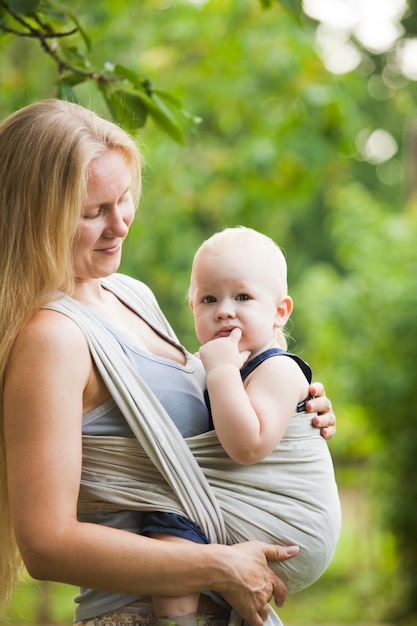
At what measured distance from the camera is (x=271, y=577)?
5.66 ft

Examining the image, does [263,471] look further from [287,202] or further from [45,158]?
[287,202]

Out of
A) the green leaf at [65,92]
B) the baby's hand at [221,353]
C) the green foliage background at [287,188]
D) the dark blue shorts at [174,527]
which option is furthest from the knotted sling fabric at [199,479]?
the green foliage background at [287,188]

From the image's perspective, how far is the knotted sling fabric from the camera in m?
1.68

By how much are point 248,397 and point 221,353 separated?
11 cm

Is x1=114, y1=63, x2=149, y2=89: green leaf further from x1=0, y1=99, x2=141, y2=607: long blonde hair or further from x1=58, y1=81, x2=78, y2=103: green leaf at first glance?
x1=0, y1=99, x2=141, y2=607: long blonde hair

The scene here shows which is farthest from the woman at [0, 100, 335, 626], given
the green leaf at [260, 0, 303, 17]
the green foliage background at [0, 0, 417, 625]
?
the green foliage background at [0, 0, 417, 625]

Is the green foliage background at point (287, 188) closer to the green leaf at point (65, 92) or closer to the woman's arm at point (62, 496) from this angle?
the green leaf at point (65, 92)

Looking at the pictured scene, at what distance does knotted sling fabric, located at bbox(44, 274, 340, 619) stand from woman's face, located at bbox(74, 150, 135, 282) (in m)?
0.10

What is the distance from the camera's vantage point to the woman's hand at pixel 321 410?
186 centimetres

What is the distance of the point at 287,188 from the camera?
19.7 ft

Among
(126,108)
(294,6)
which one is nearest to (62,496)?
(126,108)

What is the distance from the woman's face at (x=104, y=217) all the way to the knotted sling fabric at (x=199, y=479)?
0.10 meters

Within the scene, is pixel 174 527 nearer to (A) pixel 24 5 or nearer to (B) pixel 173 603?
(B) pixel 173 603

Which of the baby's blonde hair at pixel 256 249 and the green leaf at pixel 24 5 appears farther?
the green leaf at pixel 24 5
